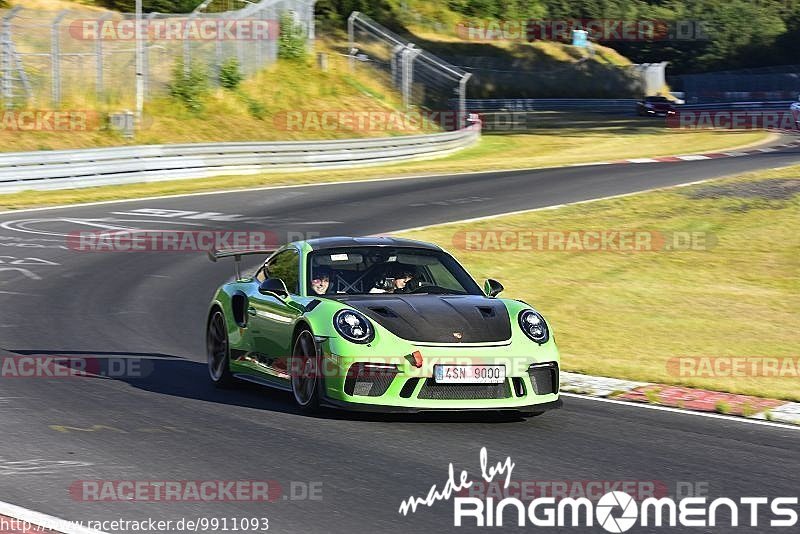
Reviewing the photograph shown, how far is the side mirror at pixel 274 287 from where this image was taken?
10.1 metres

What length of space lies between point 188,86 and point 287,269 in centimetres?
3112

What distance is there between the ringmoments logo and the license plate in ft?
6.09

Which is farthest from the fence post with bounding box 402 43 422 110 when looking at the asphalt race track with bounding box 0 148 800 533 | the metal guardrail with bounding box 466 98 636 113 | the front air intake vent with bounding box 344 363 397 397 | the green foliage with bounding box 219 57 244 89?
the front air intake vent with bounding box 344 363 397 397

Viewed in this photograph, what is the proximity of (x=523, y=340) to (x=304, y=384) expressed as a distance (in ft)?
5.26

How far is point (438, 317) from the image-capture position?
9.38 metres

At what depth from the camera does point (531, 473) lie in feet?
24.8

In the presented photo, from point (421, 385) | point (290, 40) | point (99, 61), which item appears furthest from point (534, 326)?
point (290, 40)

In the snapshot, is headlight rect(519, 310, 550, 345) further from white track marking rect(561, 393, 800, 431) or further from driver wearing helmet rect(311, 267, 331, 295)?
driver wearing helmet rect(311, 267, 331, 295)

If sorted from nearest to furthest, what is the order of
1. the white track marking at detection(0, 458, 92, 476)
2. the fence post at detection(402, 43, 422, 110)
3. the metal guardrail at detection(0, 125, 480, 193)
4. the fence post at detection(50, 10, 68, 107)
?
the white track marking at detection(0, 458, 92, 476) < the metal guardrail at detection(0, 125, 480, 193) < the fence post at detection(50, 10, 68, 107) < the fence post at detection(402, 43, 422, 110)

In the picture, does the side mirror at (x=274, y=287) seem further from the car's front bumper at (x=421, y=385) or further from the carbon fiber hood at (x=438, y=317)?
the car's front bumper at (x=421, y=385)

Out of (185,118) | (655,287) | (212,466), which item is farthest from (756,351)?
(185,118)

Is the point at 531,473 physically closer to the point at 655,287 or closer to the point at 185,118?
the point at 655,287

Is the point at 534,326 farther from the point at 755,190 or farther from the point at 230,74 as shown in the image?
the point at 230,74

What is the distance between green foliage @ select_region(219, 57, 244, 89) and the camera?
42.5 meters
